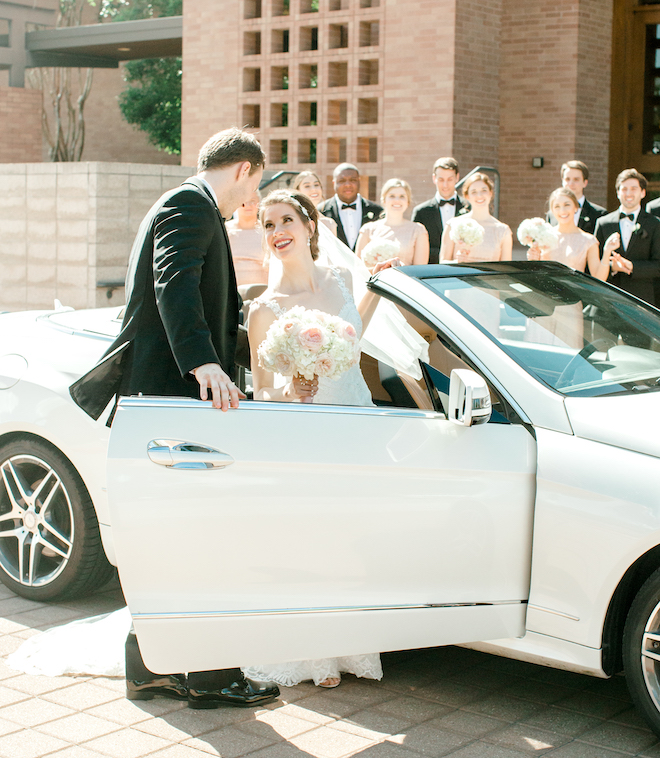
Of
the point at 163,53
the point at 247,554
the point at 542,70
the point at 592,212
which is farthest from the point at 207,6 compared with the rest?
the point at 247,554

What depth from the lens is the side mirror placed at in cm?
320

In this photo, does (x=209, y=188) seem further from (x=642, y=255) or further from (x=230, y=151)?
(x=642, y=255)

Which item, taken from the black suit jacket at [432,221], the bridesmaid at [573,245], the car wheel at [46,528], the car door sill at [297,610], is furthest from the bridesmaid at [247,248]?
the car door sill at [297,610]

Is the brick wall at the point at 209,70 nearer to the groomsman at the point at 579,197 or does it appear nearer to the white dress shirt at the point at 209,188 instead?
the groomsman at the point at 579,197

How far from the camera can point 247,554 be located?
10.6 feet

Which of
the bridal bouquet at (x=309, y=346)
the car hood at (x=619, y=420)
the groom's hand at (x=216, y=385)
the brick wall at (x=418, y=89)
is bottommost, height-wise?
the car hood at (x=619, y=420)

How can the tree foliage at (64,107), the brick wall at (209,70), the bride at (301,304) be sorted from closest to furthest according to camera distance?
the bride at (301,304)
the brick wall at (209,70)
the tree foliage at (64,107)

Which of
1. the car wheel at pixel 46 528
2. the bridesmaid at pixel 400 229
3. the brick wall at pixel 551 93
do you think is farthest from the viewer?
the brick wall at pixel 551 93

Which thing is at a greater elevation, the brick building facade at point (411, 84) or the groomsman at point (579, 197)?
the brick building facade at point (411, 84)

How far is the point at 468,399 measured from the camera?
3.20 m

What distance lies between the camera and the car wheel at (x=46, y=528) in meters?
4.55

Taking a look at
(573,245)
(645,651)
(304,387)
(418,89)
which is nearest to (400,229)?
(573,245)

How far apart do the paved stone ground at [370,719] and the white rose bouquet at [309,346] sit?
122 cm

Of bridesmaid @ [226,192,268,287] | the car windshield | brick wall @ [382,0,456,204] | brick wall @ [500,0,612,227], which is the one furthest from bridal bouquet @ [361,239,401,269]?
brick wall @ [500,0,612,227]
